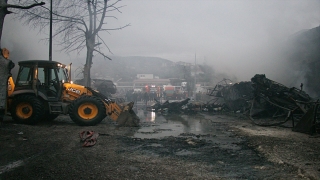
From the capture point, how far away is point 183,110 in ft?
53.9

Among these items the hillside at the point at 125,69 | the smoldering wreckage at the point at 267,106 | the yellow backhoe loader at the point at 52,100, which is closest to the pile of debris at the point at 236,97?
the smoldering wreckage at the point at 267,106

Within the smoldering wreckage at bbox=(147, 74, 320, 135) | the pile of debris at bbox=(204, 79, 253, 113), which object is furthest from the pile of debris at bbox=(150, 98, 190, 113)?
the pile of debris at bbox=(204, 79, 253, 113)

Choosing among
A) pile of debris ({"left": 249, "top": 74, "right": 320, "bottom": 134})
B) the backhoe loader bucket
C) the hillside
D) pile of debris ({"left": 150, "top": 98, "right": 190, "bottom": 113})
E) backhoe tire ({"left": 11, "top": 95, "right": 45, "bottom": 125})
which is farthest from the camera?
the hillside

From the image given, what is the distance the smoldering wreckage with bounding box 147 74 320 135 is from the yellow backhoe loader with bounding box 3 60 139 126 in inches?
232

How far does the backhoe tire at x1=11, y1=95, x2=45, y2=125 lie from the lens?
28.4 feet

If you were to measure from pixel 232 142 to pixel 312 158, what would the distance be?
2131 mm

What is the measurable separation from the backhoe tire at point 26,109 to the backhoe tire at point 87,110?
1136 mm

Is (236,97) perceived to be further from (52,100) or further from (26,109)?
(26,109)

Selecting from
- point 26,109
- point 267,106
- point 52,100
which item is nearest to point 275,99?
point 267,106

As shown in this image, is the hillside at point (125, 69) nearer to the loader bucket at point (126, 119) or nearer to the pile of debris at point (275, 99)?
the pile of debris at point (275, 99)

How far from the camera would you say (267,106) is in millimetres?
12266

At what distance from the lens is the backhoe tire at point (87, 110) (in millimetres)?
8766

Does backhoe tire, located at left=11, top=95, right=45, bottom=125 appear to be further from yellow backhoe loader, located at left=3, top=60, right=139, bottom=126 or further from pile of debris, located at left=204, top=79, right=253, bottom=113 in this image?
pile of debris, located at left=204, top=79, right=253, bottom=113

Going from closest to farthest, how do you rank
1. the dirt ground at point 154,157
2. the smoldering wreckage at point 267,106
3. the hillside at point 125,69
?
the dirt ground at point 154,157
the smoldering wreckage at point 267,106
the hillside at point 125,69
